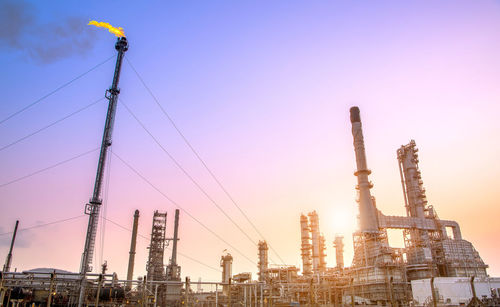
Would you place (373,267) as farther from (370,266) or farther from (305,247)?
(305,247)

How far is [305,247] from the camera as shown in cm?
7700

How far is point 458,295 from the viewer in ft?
156

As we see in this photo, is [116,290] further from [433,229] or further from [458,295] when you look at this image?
[433,229]

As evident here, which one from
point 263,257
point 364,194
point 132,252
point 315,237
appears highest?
point 364,194

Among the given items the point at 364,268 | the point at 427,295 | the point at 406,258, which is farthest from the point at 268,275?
the point at 427,295

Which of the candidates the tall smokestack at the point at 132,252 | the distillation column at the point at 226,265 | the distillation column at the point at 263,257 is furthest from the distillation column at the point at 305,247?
the tall smokestack at the point at 132,252

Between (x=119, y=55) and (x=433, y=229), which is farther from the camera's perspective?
(x=433, y=229)

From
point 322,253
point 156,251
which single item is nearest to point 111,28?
point 156,251

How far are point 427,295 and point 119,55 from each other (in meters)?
53.0

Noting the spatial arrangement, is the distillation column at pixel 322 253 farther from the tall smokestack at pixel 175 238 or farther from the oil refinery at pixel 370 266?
the tall smokestack at pixel 175 238

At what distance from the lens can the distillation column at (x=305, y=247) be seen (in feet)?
246

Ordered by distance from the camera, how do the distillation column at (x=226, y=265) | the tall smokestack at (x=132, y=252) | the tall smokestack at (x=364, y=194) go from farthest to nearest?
the distillation column at (x=226, y=265), the tall smokestack at (x=132, y=252), the tall smokestack at (x=364, y=194)

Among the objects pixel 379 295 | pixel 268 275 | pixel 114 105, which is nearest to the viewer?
pixel 114 105

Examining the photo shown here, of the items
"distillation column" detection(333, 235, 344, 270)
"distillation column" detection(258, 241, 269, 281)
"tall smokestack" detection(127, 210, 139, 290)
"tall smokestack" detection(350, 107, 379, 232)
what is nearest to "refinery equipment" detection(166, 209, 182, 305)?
"tall smokestack" detection(127, 210, 139, 290)
